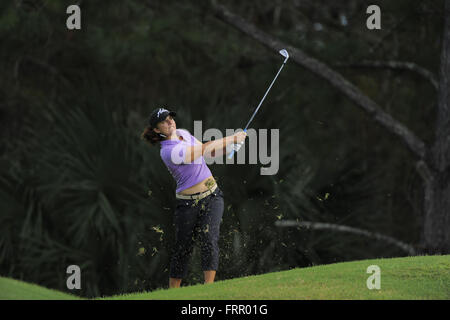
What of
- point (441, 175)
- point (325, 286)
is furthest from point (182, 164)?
point (441, 175)

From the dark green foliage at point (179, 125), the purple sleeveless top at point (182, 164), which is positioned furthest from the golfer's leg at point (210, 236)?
the dark green foliage at point (179, 125)

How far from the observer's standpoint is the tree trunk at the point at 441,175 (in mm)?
10680

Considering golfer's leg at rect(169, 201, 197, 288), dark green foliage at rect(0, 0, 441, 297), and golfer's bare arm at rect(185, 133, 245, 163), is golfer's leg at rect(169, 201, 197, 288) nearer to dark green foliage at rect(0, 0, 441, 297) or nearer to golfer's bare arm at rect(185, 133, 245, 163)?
golfer's bare arm at rect(185, 133, 245, 163)

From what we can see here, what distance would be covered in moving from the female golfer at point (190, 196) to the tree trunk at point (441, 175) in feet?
16.1

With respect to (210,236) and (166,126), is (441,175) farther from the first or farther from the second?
(166,126)

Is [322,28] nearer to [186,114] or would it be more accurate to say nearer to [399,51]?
[399,51]

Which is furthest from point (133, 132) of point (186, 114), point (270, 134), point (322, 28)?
point (322, 28)

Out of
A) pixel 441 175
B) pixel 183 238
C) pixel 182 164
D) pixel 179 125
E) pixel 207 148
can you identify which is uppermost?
pixel 179 125

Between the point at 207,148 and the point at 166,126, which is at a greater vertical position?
the point at 166,126

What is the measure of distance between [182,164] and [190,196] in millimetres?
294

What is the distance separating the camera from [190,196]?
6508mm

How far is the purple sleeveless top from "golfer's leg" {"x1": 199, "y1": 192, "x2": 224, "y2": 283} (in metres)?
0.21

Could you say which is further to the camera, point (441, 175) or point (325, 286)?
point (441, 175)

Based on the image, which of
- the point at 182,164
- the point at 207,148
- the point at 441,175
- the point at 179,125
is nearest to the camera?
the point at 207,148
